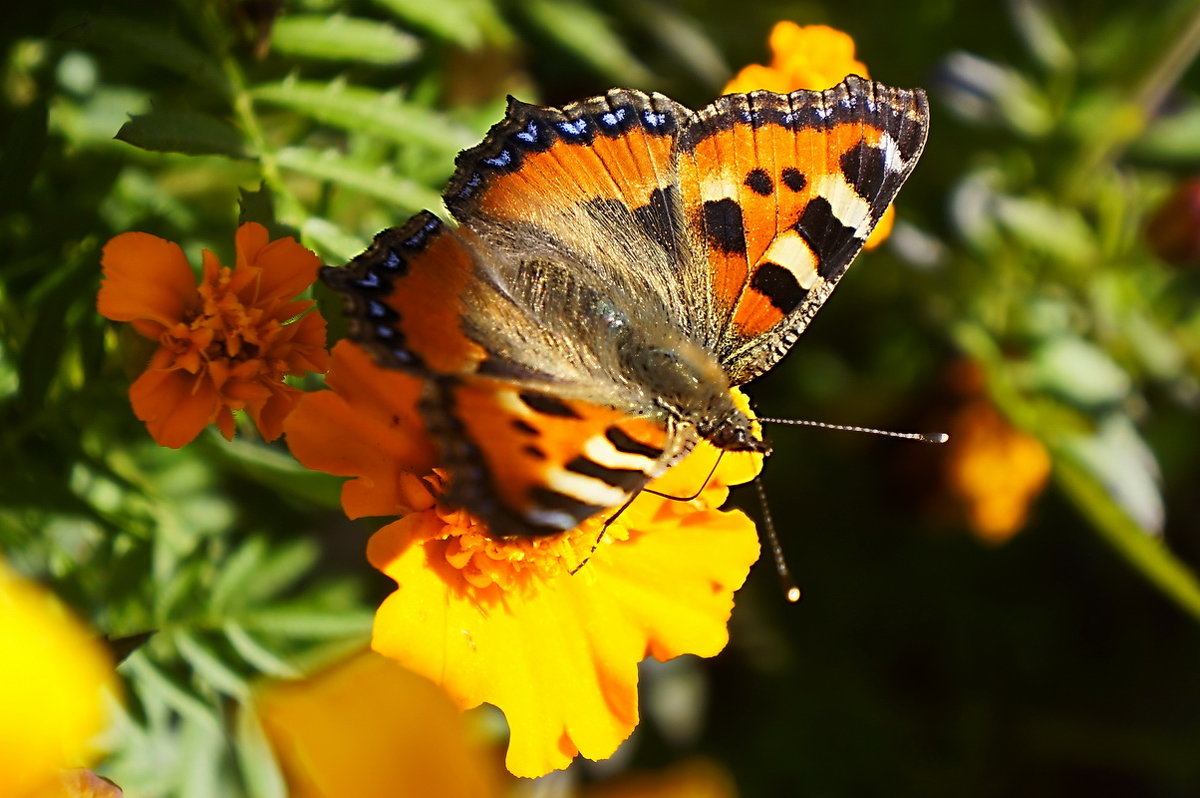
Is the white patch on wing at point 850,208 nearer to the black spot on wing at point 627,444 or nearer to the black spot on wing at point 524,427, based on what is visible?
the black spot on wing at point 627,444

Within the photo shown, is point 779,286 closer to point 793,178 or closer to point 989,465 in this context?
point 793,178

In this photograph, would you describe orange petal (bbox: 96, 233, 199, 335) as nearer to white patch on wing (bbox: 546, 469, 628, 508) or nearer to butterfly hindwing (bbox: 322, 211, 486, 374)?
butterfly hindwing (bbox: 322, 211, 486, 374)

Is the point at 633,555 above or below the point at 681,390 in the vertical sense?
below

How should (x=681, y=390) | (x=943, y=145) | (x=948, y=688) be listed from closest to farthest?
(x=681, y=390) → (x=943, y=145) → (x=948, y=688)

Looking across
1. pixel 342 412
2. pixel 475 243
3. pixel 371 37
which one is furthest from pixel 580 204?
A: pixel 342 412

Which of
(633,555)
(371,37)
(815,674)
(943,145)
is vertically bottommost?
(815,674)

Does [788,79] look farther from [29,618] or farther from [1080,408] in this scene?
[29,618]

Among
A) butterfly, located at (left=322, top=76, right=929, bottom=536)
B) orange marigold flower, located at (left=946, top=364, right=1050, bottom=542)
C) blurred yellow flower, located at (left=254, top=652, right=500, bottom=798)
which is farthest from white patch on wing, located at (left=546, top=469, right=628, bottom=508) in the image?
orange marigold flower, located at (left=946, top=364, right=1050, bottom=542)

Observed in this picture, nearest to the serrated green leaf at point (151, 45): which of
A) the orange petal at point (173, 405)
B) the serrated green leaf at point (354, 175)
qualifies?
the serrated green leaf at point (354, 175)
